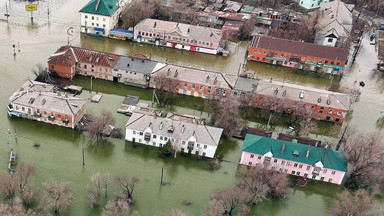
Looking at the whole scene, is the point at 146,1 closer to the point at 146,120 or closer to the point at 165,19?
the point at 165,19

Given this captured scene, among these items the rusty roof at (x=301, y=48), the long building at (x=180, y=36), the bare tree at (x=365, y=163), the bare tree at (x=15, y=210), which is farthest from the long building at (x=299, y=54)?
the bare tree at (x=15, y=210)

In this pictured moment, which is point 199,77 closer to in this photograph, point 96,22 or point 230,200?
point 230,200

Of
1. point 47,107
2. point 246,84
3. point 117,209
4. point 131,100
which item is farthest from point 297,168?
point 47,107

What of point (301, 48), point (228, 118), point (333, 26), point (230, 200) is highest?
point (333, 26)

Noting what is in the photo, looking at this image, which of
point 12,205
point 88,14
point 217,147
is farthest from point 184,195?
point 88,14

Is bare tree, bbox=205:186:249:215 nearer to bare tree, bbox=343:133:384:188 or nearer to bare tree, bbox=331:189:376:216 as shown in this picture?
bare tree, bbox=331:189:376:216

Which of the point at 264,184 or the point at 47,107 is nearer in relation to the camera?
the point at 264,184

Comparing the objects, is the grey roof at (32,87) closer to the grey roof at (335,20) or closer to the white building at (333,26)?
the white building at (333,26)
